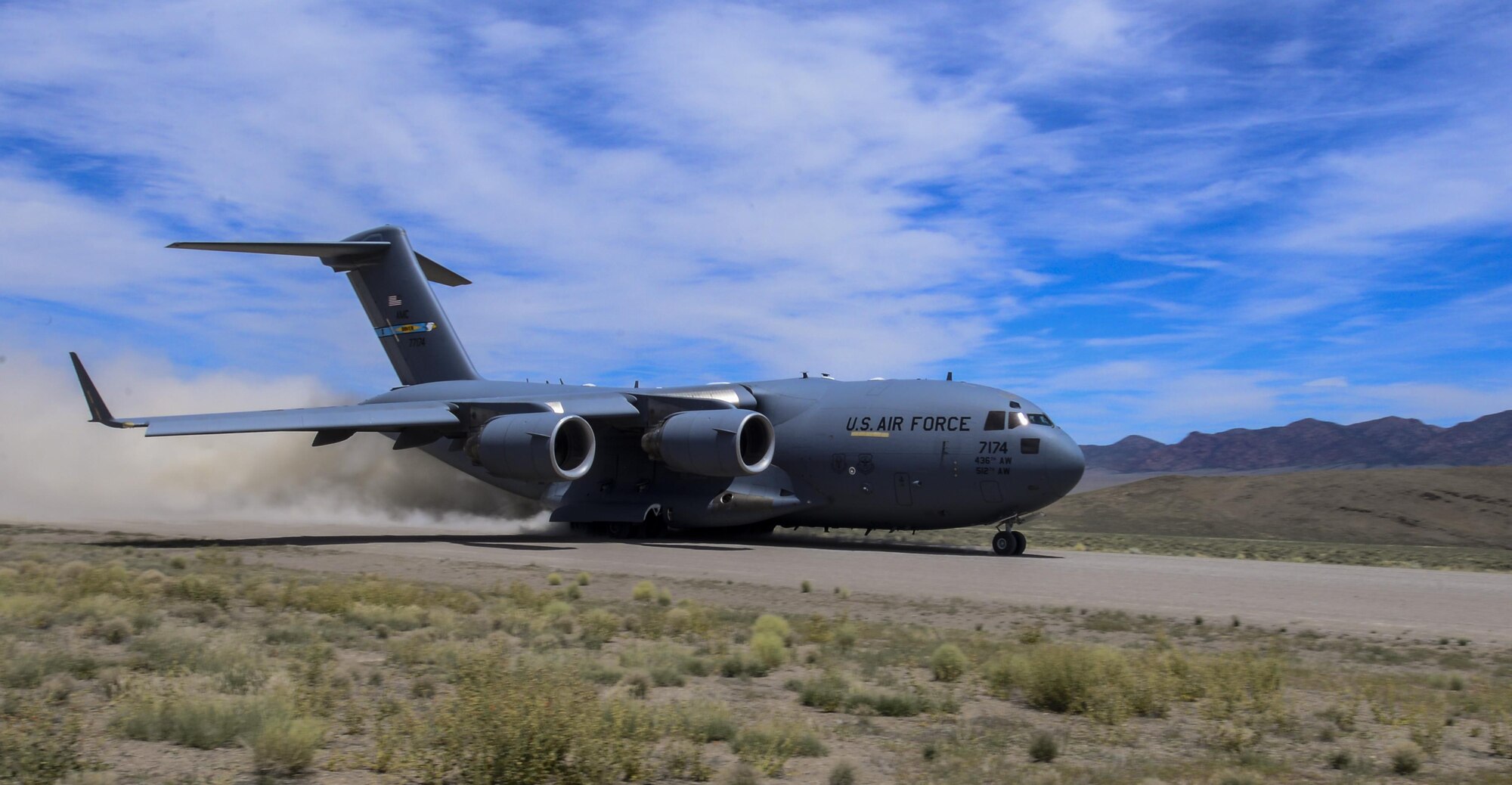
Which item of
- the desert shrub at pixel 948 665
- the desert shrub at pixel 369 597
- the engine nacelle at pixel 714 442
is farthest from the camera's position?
the engine nacelle at pixel 714 442

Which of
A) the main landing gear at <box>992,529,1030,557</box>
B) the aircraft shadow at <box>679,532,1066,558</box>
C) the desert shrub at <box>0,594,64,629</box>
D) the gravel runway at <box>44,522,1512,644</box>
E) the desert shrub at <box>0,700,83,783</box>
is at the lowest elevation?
the desert shrub at <box>0,700,83,783</box>

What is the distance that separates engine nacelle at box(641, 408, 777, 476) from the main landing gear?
5.13 meters

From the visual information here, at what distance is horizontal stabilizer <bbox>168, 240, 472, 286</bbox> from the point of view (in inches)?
1061

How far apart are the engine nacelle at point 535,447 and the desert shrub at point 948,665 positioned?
1545 cm

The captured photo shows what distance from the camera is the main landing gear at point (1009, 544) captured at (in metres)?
23.4

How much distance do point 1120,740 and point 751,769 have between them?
251 centimetres

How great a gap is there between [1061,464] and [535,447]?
1058 centimetres

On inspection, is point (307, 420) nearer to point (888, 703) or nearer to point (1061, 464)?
point (1061, 464)

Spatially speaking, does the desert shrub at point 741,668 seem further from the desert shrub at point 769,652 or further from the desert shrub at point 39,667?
the desert shrub at point 39,667

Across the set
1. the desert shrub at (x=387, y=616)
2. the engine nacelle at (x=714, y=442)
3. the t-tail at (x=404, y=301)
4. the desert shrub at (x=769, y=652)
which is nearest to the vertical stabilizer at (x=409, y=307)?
the t-tail at (x=404, y=301)

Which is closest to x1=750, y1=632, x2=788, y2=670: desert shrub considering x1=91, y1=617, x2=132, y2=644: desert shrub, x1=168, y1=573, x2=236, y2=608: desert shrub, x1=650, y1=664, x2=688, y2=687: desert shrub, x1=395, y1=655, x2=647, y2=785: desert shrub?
x1=650, y1=664, x2=688, y2=687: desert shrub

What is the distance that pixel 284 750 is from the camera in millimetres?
6191

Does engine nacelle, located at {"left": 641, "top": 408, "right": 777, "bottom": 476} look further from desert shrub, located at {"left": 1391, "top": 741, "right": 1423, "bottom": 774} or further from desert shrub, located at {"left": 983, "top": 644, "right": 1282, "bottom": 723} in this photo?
desert shrub, located at {"left": 1391, "top": 741, "right": 1423, "bottom": 774}

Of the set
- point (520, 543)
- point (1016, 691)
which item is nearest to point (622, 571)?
point (520, 543)
